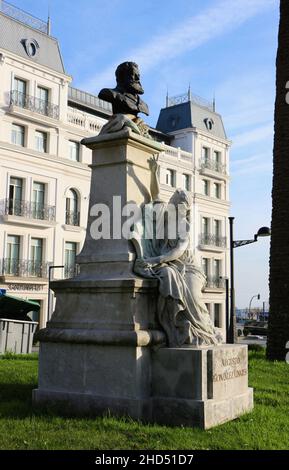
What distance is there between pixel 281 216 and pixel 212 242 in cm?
3437

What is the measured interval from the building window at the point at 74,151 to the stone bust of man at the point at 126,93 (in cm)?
2934

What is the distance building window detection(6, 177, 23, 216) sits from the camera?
3319 centimetres

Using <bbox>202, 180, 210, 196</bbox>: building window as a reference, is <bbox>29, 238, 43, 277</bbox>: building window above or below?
below

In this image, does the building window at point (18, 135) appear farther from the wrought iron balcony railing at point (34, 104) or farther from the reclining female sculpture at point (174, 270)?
the reclining female sculpture at point (174, 270)

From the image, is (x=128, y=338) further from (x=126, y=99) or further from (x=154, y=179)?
(x=126, y=99)

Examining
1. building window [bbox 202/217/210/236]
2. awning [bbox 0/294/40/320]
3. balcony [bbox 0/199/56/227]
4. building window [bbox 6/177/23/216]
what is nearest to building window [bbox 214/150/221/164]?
building window [bbox 202/217/210/236]

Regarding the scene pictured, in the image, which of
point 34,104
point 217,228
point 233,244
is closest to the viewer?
point 233,244

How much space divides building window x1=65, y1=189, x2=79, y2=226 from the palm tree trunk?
23578mm

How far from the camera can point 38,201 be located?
1388 inches

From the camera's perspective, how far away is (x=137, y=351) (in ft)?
22.2

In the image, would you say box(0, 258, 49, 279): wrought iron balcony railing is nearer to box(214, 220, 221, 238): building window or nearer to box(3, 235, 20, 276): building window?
box(3, 235, 20, 276): building window

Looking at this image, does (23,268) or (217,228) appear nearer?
(23,268)

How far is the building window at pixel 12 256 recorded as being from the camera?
107 feet

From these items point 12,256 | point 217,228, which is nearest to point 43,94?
point 12,256
